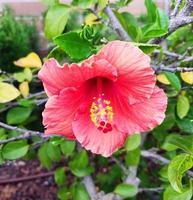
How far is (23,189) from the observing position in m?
2.17

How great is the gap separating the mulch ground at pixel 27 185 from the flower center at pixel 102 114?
121 cm

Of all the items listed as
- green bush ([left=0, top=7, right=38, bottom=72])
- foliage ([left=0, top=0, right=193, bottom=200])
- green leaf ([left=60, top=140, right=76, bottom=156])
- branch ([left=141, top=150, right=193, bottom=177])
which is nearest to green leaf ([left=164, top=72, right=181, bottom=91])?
foliage ([left=0, top=0, right=193, bottom=200])

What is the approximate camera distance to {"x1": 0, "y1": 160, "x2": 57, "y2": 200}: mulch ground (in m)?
2.12

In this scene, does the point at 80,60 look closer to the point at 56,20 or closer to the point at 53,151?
the point at 56,20

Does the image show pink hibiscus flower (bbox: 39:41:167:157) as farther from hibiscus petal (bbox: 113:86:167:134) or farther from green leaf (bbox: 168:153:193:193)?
green leaf (bbox: 168:153:193:193)

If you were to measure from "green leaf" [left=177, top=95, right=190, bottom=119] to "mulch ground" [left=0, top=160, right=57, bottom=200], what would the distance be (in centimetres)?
98

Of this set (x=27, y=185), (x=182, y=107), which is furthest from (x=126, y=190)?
(x=27, y=185)

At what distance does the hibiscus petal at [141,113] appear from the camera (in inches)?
37.2

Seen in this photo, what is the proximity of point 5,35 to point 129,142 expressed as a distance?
0.83 m

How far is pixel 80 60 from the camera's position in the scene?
99cm

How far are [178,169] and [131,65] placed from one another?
37cm

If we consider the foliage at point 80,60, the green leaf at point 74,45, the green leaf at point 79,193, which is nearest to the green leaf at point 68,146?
the foliage at point 80,60

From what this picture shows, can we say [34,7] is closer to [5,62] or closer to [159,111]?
[5,62]

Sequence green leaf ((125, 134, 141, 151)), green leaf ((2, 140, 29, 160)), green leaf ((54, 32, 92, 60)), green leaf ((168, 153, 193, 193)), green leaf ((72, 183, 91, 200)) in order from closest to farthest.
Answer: green leaf ((54, 32, 92, 60)) < green leaf ((168, 153, 193, 193)) < green leaf ((2, 140, 29, 160)) < green leaf ((125, 134, 141, 151)) < green leaf ((72, 183, 91, 200))
